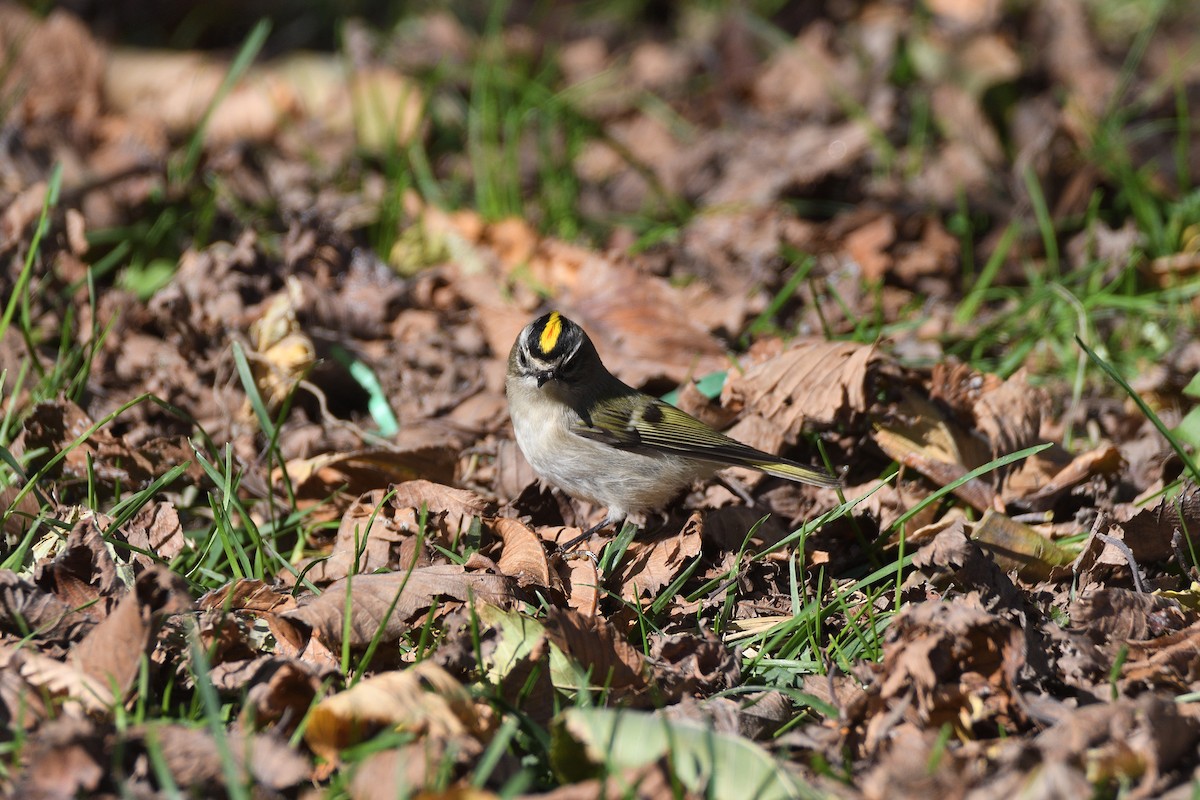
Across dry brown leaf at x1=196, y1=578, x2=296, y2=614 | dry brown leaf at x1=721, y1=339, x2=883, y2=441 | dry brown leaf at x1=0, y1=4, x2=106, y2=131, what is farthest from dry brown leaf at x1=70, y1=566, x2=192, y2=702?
dry brown leaf at x1=0, y1=4, x2=106, y2=131

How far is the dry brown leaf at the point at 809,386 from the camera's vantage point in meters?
3.68

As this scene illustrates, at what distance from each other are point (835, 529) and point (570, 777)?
1568mm

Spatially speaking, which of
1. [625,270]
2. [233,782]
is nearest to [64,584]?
[233,782]

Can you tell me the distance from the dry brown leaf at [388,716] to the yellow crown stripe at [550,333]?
165 centimetres

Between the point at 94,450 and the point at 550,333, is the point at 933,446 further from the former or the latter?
the point at 94,450

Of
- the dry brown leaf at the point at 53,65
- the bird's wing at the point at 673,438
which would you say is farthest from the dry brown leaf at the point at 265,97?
the bird's wing at the point at 673,438

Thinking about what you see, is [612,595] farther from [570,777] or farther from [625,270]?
[625,270]

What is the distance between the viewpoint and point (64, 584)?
2.85 m

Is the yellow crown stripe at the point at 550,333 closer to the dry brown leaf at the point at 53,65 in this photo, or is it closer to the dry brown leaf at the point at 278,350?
the dry brown leaf at the point at 278,350

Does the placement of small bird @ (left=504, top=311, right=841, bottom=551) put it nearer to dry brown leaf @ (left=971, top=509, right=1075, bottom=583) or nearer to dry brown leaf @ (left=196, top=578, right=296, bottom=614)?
dry brown leaf @ (left=971, top=509, right=1075, bottom=583)

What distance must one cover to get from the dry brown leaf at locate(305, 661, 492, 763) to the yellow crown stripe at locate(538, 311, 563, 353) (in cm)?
165

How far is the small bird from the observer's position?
3689 millimetres

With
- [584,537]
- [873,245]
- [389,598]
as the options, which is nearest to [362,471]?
[584,537]

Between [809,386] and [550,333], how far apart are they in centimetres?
90
